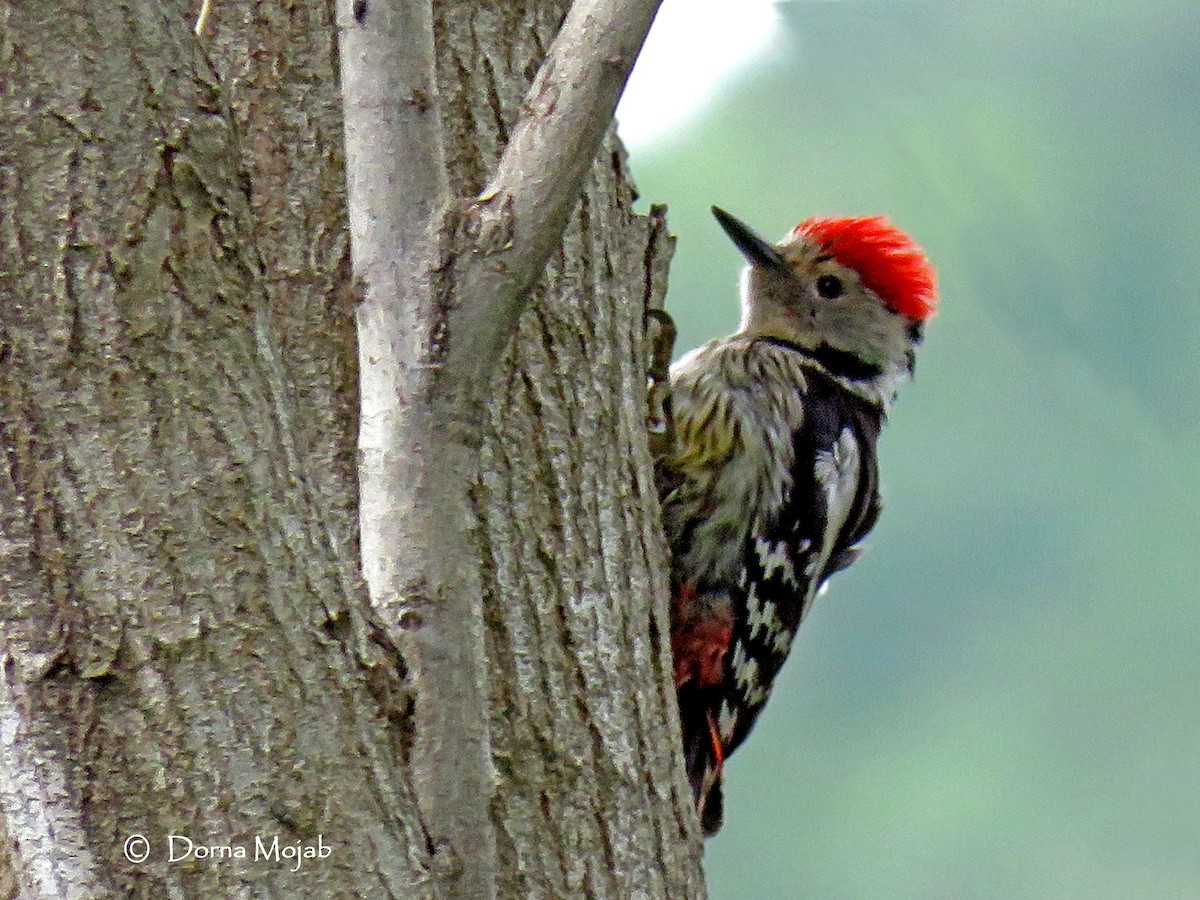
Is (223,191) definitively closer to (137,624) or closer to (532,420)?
(137,624)

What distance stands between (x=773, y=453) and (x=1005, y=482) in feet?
17.9

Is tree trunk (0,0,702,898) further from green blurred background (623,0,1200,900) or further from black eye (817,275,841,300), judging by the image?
green blurred background (623,0,1200,900)

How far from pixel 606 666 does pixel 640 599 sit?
14 cm

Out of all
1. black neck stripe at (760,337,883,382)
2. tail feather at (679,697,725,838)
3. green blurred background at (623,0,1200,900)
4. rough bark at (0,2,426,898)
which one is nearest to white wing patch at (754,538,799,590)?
tail feather at (679,697,725,838)

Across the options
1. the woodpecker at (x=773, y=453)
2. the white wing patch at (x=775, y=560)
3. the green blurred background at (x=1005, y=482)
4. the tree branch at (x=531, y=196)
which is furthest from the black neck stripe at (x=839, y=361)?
the green blurred background at (x=1005, y=482)

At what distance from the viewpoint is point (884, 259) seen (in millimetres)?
4188

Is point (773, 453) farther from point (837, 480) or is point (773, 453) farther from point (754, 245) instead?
point (754, 245)

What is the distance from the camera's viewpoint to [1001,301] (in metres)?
8.59

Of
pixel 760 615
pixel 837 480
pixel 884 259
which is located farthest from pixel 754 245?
pixel 760 615

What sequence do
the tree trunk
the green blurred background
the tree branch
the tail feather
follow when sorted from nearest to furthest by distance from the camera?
the tree trunk
the tree branch
the tail feather
the green blurred background

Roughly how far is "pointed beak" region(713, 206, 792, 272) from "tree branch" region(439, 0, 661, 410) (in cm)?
252

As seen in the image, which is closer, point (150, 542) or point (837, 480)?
point (150, 542)

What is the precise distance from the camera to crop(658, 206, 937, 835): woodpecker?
3.39 meters

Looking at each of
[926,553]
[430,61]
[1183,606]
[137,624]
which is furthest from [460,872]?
[1183,606]
